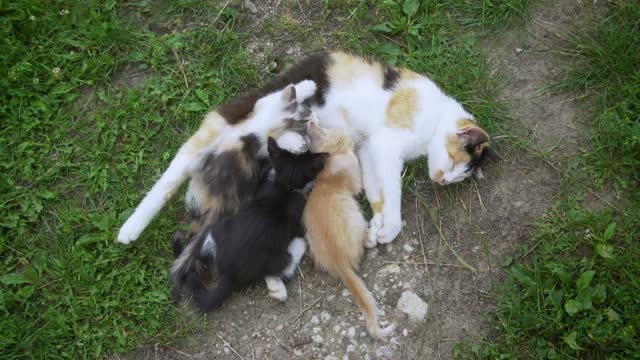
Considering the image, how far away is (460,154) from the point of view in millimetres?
3162

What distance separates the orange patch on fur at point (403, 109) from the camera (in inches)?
128

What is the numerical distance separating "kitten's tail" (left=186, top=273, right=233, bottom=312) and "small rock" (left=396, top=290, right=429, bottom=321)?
0.95 m

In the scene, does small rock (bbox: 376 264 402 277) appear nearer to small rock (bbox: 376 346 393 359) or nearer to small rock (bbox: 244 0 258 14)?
small rock (bbox: 376 346 393 359)

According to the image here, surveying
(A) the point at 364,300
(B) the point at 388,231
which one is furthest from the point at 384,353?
(B) the point at 388,231

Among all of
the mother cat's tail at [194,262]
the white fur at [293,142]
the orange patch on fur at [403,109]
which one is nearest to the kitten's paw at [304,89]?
the white fur at [293,142]

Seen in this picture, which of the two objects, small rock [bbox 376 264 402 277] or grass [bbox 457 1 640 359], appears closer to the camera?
grass [bbox 457 1 640 359]

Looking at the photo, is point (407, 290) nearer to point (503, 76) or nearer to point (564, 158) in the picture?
point (564, 158)

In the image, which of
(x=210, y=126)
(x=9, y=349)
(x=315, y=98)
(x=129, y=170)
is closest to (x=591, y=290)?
(x=315, y=98)

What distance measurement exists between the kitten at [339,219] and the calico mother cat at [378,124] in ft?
0.46

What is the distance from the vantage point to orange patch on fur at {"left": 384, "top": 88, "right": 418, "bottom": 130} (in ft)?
10.7

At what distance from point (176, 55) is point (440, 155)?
1844mm

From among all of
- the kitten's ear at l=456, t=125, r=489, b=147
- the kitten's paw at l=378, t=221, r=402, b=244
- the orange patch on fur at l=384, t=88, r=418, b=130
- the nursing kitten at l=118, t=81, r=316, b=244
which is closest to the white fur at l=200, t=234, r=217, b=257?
the nursing kitten at l=118, t=81, r=316, b=244

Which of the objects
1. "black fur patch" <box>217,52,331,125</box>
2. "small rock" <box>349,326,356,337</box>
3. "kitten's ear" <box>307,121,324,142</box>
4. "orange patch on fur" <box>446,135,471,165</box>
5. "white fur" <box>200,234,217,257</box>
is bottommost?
"small rock" <box>349,326,356,337</box>

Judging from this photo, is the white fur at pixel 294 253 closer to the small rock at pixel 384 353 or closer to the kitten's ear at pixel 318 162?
the kitten's ear at pixel 318 162
